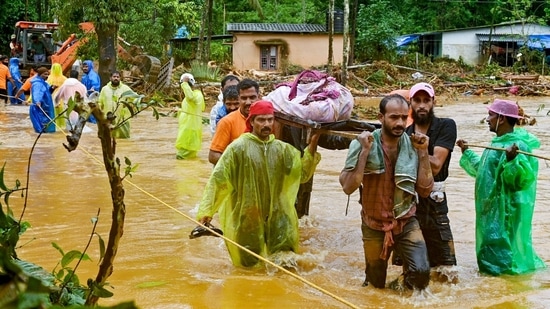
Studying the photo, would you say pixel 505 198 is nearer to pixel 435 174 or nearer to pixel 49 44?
pixel 435 174

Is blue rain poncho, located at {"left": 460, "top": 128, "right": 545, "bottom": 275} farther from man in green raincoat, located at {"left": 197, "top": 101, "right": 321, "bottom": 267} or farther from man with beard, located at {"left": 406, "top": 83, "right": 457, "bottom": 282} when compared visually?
man in green raincoat, located at {"left": 197, "top": 101, "right": 321, "bottom": 267}

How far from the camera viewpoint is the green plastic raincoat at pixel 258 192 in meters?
5.59

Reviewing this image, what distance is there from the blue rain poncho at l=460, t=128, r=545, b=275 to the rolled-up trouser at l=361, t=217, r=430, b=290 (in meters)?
0.80

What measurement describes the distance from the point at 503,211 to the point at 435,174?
66cm

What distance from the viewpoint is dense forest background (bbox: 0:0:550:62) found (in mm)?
21000

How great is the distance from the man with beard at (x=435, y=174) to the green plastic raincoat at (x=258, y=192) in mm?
853

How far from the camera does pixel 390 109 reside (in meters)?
4.85

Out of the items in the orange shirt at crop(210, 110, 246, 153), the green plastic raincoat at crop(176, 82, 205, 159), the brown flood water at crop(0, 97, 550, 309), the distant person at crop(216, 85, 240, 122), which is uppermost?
the distant person at crop(216, 85, 240, 122)

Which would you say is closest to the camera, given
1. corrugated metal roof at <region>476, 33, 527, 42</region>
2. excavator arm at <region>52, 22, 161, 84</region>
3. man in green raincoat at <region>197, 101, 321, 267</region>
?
man in green raincoat at <region>197, 101, 321, 267</region>

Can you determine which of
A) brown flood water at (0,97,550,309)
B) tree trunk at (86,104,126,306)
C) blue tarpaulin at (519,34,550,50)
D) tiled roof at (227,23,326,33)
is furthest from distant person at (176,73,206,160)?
blue tarpaulin at (519,34,550,50)

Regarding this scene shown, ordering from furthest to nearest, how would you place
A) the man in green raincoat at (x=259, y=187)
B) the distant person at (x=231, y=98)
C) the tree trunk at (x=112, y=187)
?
the distant person at (x=231, y=98) → the man in green raincoat at (x=259, y=187) → the tree trunk at (x=112, y=187)

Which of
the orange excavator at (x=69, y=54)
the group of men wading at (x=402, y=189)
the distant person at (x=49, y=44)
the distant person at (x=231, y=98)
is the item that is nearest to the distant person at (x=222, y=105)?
the distant person at (x=231, y=98)

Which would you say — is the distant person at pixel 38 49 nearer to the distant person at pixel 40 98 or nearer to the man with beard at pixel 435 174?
the distant person at pixel 40 98

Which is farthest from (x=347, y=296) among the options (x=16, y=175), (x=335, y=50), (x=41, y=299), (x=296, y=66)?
(x=335, y=50)
